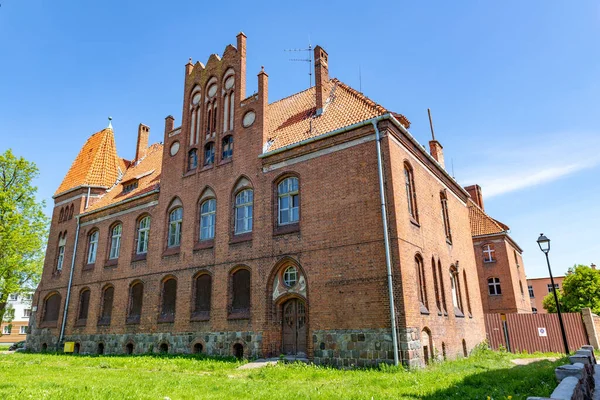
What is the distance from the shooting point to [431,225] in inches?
634

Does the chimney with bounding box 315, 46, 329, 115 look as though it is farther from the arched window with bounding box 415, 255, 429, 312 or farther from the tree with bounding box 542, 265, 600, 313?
the tree with bounding box 542, 265, 600, 313

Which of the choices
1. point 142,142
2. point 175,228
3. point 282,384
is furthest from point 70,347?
point 282,384

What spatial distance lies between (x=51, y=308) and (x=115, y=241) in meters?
6.63

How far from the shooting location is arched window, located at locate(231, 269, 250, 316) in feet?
51.5

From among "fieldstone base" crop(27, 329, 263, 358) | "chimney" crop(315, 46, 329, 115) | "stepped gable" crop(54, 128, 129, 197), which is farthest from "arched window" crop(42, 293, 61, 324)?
"chimney" crop(315, 46, 329, 115)

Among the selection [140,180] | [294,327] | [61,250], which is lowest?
[294,327]

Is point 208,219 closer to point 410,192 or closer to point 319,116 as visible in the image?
point 319,116

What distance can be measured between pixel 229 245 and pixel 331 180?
16.8ft

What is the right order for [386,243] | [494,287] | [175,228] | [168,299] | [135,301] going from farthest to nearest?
[494,287]
[135,301]
[175,228]
[168,299]
[386,243]

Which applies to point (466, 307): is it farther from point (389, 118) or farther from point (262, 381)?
point (262, 381)

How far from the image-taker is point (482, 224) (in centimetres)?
3167

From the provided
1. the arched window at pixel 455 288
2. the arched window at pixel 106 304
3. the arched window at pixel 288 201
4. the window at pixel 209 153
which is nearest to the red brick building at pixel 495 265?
the arched window at pixel 455 288

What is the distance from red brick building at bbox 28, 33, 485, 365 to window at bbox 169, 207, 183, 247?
76 millimetres

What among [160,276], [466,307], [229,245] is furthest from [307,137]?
[466,307]
